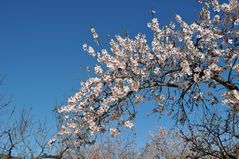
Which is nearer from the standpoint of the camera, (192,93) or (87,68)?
(87,68)

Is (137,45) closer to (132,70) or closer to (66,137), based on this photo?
(132,70)

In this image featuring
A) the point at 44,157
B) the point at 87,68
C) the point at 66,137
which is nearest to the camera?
the point at 66,137

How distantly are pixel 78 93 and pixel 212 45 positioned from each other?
2.61 meters

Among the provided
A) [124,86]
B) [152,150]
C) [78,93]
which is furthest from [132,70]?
Result: [152,150]

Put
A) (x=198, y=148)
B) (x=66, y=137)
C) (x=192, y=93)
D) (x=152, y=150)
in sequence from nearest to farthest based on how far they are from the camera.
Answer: (x=198, y=148) → (x=66, y=137) → (x=192, y=93) → (x=152, y=150)

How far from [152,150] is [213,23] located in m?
27.2

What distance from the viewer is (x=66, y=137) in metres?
6.09

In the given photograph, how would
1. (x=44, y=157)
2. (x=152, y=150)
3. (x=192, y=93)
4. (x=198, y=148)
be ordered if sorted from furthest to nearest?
(x=152, y=150), (x=44, y=157), (x=192, y=93), (x=198, y=148)

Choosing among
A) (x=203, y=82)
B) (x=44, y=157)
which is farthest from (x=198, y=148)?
(x=44, y=157)

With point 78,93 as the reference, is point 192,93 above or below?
above

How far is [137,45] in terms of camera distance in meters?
7.13

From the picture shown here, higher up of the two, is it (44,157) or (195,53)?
(44,157)

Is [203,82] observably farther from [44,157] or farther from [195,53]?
[44,157]

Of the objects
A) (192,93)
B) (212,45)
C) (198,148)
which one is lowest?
(198,148)
